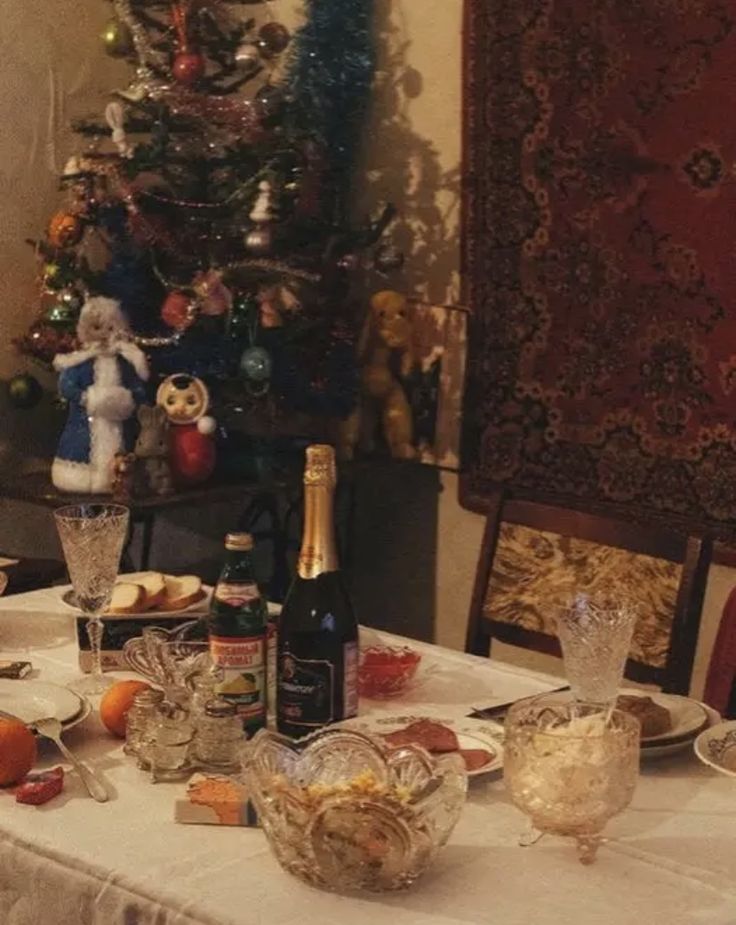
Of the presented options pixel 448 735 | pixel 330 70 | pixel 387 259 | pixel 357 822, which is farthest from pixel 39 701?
pixel 330 70

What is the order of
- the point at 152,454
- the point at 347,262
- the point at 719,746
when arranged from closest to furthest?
the point at 719,746
the point at 152,454
the point at 347,262

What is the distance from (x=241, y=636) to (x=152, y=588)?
483 millimetres

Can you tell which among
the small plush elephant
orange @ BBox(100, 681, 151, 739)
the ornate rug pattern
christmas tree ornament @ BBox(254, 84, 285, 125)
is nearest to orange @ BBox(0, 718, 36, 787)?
orange @ BBox(100, 681, 151, 739)

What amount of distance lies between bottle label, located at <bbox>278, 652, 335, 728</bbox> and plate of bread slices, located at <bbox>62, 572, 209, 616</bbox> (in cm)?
43

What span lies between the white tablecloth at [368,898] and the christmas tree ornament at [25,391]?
6.59 ft

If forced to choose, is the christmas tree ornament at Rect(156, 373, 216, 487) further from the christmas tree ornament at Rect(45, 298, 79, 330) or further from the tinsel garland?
the tinsel garland

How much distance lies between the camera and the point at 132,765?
1437mm

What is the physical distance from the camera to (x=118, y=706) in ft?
4.94

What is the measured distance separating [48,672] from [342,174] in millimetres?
2089

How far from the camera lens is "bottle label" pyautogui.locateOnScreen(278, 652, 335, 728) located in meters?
1.45

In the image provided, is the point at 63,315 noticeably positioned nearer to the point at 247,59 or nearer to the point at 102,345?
the point at 102,345

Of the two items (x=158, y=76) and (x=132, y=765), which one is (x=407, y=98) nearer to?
(x=158, y=76)

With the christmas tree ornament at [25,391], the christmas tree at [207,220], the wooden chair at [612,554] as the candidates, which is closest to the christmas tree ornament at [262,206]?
the christmas tree at [207,220]

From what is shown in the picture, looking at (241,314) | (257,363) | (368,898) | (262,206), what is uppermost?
(262,206)
